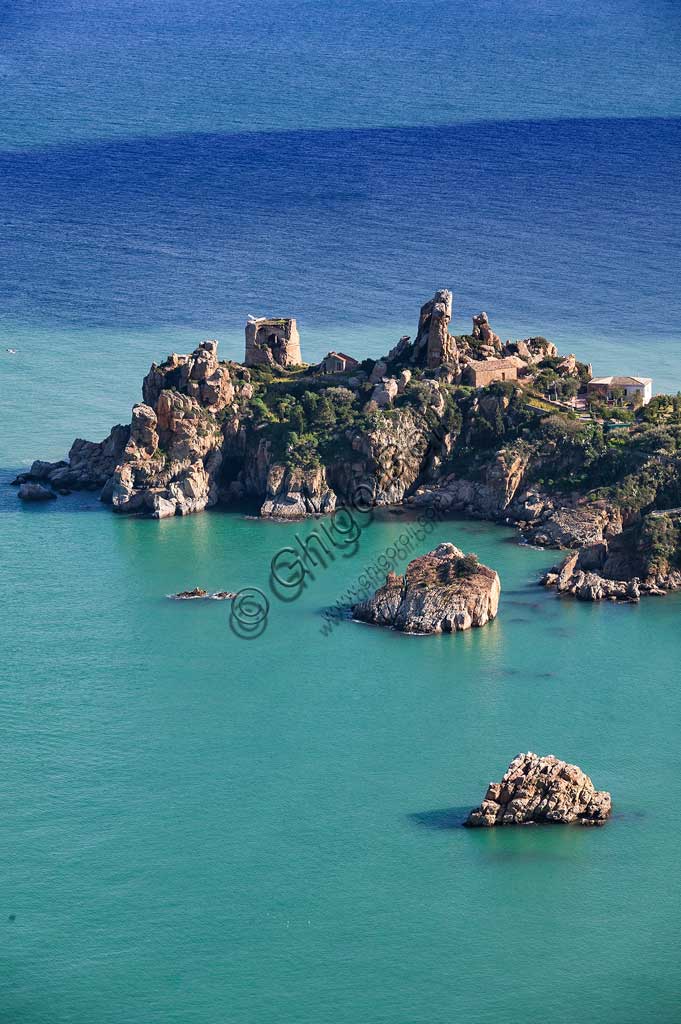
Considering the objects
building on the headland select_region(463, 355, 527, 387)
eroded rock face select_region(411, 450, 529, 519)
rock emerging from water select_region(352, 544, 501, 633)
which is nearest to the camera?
Result: rock emerging from water select_region(352, 544, 501, 633)

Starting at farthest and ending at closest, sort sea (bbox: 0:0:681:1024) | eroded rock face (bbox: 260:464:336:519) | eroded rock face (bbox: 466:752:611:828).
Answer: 1. eroded rock face (bbox: 260:464:336:519)
2. eroded rock face (bbox: 466:752:611:828)
3. sea (bbox: 0:0:681:1024)

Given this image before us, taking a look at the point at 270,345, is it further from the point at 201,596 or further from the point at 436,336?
the point at 201,596

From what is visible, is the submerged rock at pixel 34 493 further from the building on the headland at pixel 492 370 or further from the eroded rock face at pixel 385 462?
the building on the headland at pixel 492 370

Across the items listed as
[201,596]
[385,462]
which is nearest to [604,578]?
[385,462]

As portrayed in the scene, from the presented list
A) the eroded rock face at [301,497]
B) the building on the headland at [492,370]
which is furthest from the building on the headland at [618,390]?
the eroded rock face at [301,497]

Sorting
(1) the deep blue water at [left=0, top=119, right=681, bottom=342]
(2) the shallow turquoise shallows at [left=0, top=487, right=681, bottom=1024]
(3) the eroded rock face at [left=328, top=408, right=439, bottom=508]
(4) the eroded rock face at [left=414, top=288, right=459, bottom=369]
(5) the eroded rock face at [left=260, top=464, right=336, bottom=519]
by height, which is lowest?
(2) the shallow turquoise shallows at [left=0, top=487, right=681, bottom=1024]

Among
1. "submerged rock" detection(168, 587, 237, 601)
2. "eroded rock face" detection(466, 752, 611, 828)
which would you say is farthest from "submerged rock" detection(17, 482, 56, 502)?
"eroded rock face" detection(466, 752, 611, 828)

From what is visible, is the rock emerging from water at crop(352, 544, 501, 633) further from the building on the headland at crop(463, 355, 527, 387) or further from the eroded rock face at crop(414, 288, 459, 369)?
the eroded rock face at crop(414, 288, 459, 369)
